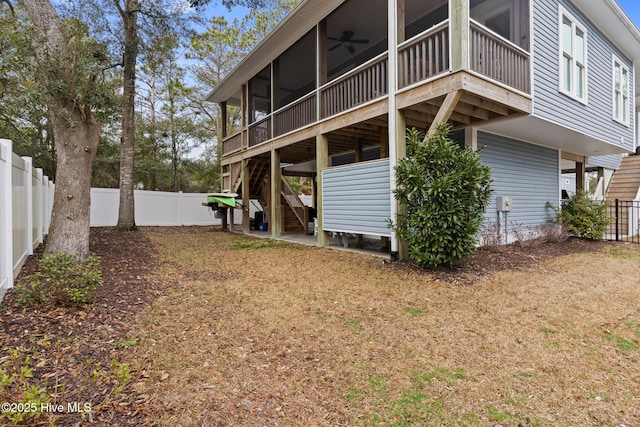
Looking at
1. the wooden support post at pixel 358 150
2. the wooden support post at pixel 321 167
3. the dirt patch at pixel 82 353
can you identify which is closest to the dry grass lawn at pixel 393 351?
the dirt patch at pixel 82 353

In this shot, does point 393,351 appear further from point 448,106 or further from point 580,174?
point 580,174

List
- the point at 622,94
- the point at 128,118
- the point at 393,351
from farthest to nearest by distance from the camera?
the point at 128,118 → the point at 622,94 → the point at 393,351

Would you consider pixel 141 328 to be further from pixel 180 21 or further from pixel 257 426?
pixel 180 21

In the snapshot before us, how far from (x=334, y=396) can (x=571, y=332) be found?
2581 mm

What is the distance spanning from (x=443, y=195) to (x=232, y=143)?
10.4 m

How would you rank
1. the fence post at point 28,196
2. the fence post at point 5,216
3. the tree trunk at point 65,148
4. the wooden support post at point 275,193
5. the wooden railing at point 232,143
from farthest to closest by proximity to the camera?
the wooden railing at point 232,143, the wooden support post at point 275,193, the fence post at point 28,196, the tree trunk at point 65,148, the fence post at point 5,216

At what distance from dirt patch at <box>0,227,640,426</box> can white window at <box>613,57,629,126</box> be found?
7372mm

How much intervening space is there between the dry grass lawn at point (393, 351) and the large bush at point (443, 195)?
22.2 inches

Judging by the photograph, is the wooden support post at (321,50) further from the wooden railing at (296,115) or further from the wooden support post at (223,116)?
the wooden support post at (223,116)

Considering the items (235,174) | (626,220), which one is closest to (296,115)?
(235,174)

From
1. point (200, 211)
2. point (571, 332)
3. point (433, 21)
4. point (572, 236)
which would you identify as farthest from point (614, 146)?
point (200, 211)

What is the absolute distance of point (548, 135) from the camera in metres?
8.38

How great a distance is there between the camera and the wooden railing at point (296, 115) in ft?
29.7

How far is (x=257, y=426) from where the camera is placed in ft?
6.39
